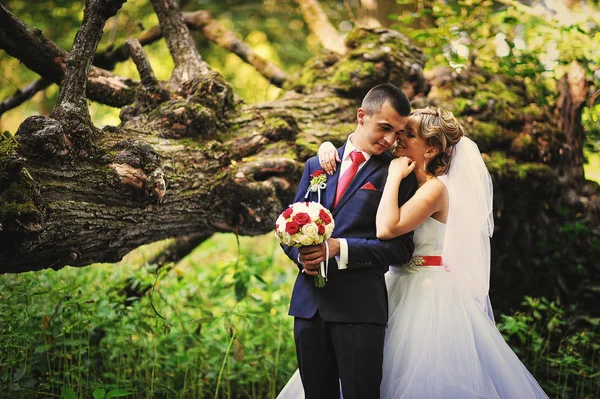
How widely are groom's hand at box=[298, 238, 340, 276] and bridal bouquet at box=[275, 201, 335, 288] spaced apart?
61 mm

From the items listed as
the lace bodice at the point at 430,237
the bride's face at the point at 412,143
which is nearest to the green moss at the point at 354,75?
the bride's face at the point at 412,143

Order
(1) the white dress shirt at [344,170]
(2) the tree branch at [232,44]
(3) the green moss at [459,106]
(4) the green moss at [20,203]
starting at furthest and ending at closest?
1. (2) the tree branch at [232,44]
2. (3) the green moss at [459,106]
3. (1) the white dress shirt at [344,170]
4. (4) the green moss at [20,203]

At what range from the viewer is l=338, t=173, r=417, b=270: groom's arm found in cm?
268

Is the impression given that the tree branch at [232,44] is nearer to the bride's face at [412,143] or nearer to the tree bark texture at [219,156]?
the tree bark texture at [219,156]

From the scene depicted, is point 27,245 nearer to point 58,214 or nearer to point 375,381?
point 58,214

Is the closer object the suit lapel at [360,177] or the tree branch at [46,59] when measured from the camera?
the suit lapel at [360,177]

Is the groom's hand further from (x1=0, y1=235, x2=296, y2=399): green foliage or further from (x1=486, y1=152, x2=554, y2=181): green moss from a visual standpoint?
(x1=486, y1=152, x2=554, y2=181): green moss

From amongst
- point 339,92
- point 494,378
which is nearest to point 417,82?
point 339,92

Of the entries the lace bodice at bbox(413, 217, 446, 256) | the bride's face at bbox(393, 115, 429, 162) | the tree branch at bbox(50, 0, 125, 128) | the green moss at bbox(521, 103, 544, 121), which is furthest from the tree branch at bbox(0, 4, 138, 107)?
the green moss at bbox(521, 103, 544, 121)

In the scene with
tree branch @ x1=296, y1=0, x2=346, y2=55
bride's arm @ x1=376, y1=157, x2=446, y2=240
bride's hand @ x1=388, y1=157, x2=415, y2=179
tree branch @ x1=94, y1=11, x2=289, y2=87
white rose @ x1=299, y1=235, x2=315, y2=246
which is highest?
tree branch @ x1=296, y1=0, x2=346, y2=55

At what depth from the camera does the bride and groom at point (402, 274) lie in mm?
2709

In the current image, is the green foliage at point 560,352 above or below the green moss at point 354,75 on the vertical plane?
below

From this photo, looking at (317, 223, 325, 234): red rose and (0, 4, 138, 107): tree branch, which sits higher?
(0, 4, 138, 107): tree branch

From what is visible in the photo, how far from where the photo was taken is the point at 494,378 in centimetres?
289
